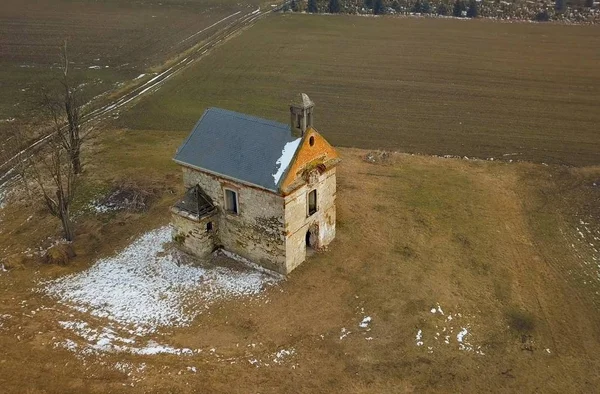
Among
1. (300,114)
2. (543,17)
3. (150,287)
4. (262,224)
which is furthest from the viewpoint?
(543,17)

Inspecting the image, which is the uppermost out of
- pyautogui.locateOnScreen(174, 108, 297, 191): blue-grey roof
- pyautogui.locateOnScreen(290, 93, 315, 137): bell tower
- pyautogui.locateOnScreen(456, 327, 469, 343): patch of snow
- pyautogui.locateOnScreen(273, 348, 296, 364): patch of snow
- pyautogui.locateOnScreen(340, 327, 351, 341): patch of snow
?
pyautogui.locateOnScreen(290, 93, 315, 137): bell tower

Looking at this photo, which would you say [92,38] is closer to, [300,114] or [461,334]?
[300,114]

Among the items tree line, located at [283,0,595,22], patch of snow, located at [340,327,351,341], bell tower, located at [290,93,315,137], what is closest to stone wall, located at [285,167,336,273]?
bell tower, located at [290,93,315,137]

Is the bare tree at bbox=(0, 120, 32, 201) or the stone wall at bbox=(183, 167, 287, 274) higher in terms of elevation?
the stone wall at bbox=(183, 167, 287, 274)

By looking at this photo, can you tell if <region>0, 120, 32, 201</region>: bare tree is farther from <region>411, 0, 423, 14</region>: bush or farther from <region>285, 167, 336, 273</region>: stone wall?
<region>411, 0, 423, 14</region>: bush

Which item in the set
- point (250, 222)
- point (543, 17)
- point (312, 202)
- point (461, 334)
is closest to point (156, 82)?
point (250, 222)

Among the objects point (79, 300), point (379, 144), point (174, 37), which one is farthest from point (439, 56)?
point (79, 300)
